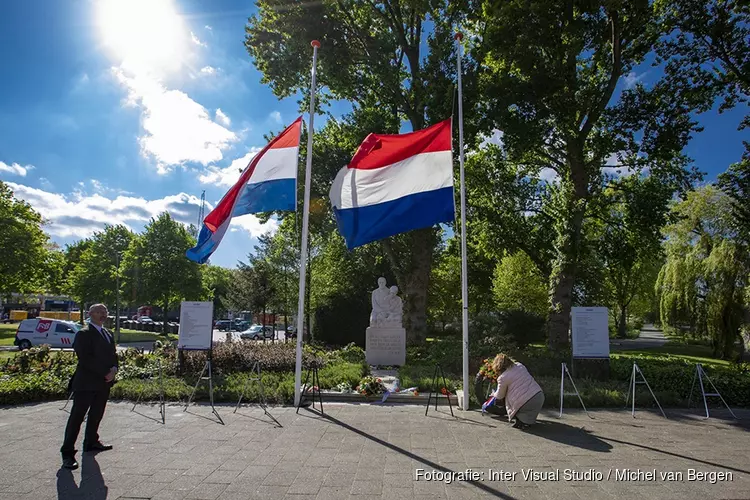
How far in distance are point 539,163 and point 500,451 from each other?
19.0 metres

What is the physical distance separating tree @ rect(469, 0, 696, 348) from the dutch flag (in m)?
8.18

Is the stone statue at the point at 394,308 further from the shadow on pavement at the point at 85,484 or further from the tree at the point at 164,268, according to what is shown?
the tree at the point at 164,268

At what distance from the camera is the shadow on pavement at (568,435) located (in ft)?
22.8

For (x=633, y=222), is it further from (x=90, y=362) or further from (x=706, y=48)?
(x=90, y=362)

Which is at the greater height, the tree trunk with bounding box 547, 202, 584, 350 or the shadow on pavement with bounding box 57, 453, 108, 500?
the tree trunk with bounding box 547, 202, 584, 350

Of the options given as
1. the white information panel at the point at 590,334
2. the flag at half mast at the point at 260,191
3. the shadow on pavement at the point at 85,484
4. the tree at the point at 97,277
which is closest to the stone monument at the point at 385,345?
the white information panel at the point at 590,334

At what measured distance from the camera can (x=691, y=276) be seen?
78.6 feet

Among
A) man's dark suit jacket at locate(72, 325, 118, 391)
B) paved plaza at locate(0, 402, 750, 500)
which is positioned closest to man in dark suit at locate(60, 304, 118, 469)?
man's dark suit jacket at locate(72, 325, 118, 391)

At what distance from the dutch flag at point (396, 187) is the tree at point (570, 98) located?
8.18 m

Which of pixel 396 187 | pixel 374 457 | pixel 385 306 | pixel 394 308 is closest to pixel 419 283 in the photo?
pixel 394 308

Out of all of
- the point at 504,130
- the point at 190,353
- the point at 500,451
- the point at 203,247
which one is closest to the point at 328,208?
the point at 504,130

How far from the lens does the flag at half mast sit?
999cm

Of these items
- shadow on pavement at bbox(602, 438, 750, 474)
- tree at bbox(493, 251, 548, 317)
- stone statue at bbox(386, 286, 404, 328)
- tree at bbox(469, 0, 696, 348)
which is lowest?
shadow on pavement at bbox(602, 438, 750, 474)

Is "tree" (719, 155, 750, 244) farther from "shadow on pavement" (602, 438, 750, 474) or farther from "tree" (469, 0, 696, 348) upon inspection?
"shadow on pavement" (602, 438, 750, 474)
